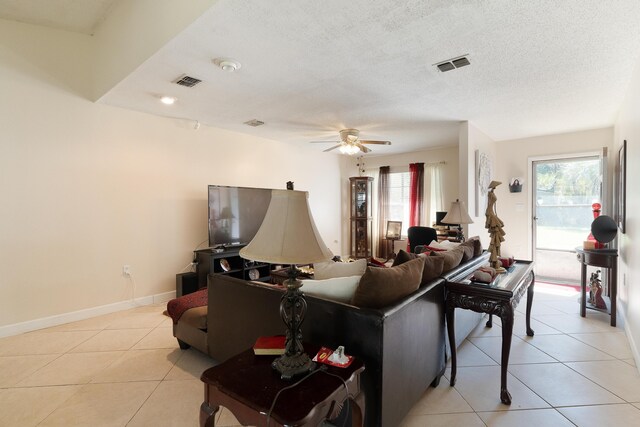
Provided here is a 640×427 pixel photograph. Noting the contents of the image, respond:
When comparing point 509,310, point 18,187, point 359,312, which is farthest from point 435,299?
point 18,187

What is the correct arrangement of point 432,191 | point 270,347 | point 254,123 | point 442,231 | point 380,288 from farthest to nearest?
point 432,191 → point 442,231 → point 254,123 → point 380,288 → point 270,347

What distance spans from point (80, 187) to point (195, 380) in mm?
2575

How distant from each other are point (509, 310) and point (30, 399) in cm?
315

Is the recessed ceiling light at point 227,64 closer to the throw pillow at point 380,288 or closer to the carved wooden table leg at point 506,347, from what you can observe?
the throw pillow at point 380,288

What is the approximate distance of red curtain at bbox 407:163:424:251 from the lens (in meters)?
6.29

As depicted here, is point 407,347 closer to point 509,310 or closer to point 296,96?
point 509,310

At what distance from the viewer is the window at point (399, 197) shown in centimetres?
661

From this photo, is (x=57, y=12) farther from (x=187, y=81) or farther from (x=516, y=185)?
(x=516, y=185)

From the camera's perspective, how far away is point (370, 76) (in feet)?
9.11

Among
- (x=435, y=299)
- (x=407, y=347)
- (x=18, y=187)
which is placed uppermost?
(x=18, y=187)

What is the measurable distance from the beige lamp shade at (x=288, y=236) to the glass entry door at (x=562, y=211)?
535cm

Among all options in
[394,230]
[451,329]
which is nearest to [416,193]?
[394,230]

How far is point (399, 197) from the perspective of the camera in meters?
6.75

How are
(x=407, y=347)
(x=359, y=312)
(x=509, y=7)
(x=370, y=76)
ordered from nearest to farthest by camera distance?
1. (x=359, y=312)
2. (x=407, y=347)
3. (x=509, y=7)
4. (x=370, y=76)
